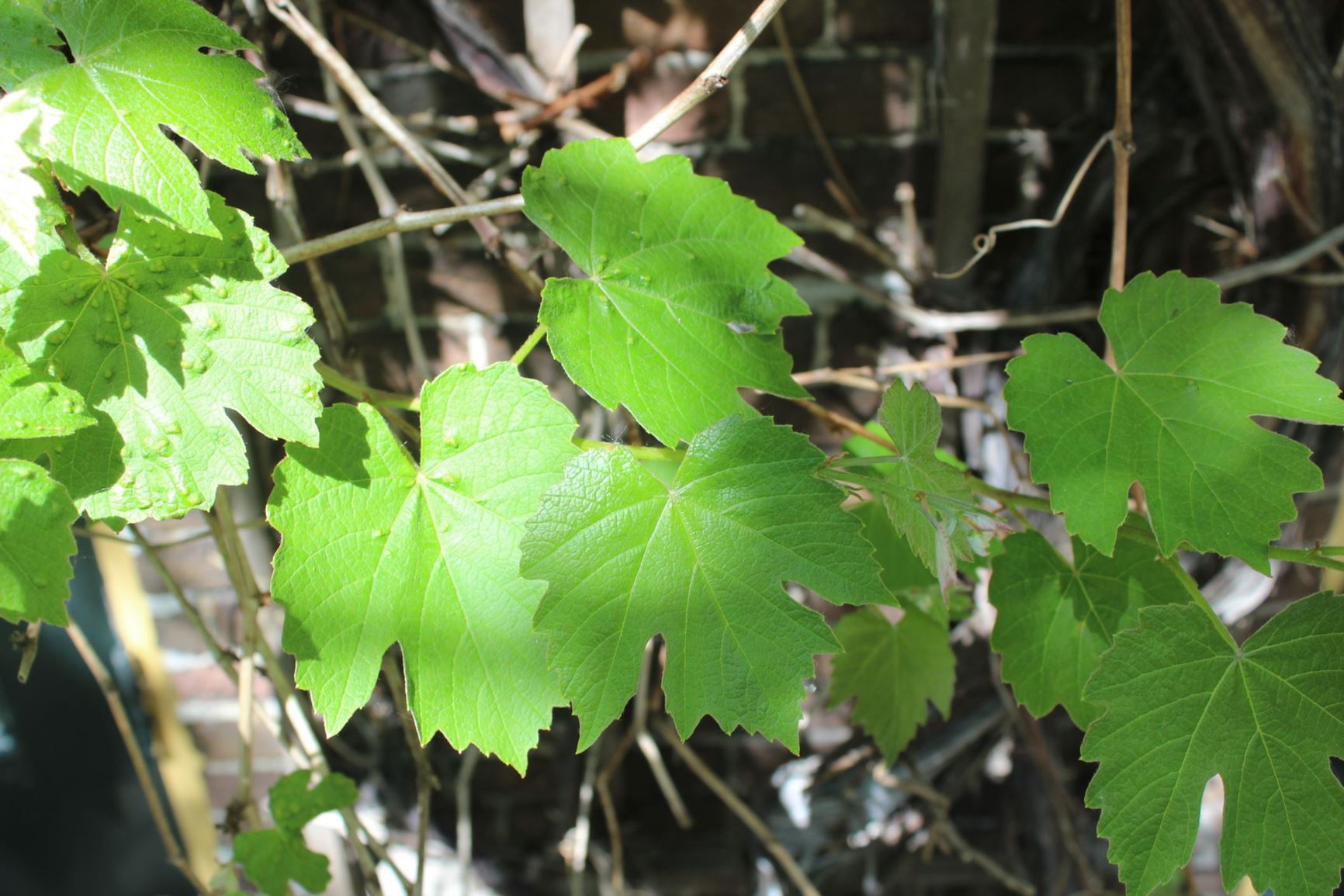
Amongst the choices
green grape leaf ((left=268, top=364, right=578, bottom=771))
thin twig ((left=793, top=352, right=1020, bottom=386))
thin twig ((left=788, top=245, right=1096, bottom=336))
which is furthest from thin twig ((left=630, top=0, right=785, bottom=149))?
thin twig ((left=788, top=245, right=1096, bottom=336))

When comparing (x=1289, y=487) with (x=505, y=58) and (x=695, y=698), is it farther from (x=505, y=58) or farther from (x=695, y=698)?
(x=505, y=58)

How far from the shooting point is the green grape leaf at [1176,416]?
0.65 metres

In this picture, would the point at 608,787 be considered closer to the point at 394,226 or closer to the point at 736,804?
the point at 736,804

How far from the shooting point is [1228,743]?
65 cm

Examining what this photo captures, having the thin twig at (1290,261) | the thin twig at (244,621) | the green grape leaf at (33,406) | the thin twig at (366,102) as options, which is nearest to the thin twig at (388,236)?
the thin twig at (366,102)

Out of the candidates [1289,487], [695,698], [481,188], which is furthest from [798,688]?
[481,188]

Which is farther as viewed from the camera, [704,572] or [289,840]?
[289,840]

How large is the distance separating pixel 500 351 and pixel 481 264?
12 cm

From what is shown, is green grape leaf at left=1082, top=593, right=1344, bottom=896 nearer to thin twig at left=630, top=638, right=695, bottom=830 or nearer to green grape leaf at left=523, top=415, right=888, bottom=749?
green grape leaf at left=523, top=415, right=888, bottom=749

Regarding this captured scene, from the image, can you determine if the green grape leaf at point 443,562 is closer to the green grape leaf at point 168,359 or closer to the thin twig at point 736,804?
the green grape leaf at point 168,359

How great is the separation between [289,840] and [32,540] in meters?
0.46

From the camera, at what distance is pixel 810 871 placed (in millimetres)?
1511

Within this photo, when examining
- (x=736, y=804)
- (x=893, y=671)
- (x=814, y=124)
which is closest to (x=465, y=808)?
(x=736, y=804)

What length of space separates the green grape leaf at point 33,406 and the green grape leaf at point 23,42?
0.16 meters
